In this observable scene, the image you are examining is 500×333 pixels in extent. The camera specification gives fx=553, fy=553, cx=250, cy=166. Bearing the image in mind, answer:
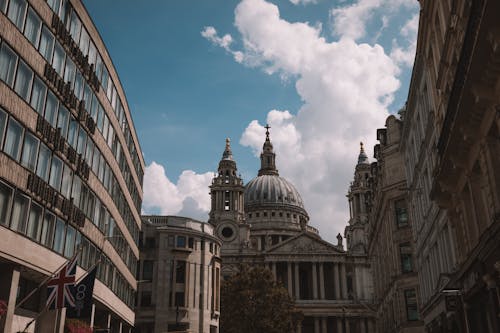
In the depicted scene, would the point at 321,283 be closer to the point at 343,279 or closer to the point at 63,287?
the point at 343,279

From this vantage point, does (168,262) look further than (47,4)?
Yes

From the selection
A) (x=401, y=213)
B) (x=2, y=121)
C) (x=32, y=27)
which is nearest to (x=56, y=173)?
(x=2, y=121)

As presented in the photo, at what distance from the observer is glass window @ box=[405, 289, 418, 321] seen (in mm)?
45125

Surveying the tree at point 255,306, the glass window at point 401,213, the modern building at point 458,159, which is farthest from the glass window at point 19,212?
the tree at point 255,306

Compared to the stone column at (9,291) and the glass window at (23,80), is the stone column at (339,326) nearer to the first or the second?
the stone column at (9,291)

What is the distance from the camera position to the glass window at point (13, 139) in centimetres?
2296

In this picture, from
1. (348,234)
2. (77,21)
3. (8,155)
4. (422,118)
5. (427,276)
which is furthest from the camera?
(348,234)

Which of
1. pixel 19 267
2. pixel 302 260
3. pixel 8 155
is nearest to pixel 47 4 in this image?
pixel 8 155

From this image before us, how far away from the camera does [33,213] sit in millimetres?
25359

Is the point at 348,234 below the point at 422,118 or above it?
above

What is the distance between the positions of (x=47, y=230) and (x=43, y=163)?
3308mm

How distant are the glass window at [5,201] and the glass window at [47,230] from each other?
12.3 feet

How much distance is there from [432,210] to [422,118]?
5834 millimetres

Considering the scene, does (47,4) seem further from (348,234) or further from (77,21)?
(348,234)
